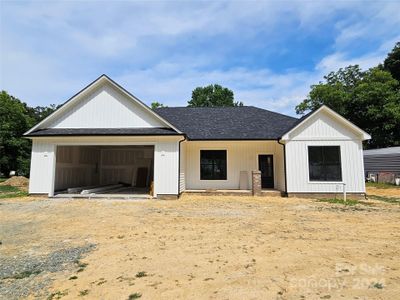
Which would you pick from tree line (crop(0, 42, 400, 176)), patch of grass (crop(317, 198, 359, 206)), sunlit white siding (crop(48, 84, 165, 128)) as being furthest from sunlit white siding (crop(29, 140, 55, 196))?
tree line (crop(0, 42, 400, 176))

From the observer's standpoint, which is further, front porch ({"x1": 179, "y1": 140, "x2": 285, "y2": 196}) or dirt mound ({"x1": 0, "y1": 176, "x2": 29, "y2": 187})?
dirt mound ({"x1": 0, "y1": 176, "x2": 29, "y2": 187})

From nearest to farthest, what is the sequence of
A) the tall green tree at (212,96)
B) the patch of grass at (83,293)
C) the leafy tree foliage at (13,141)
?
1. the patch of grass at (83,293)
2. the leafy tree foliage at (13,141)
3. the tall green tree at (212,96)

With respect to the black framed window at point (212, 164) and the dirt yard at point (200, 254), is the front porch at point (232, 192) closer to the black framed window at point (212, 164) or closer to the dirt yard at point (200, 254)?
the black framed window at point (212, 164)

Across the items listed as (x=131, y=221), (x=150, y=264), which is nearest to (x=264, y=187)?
(x=131, y=221)

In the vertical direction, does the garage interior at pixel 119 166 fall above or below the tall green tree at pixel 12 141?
below

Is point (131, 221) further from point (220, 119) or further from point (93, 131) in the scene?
point (220, 119)

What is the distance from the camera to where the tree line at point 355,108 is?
96.8 feet

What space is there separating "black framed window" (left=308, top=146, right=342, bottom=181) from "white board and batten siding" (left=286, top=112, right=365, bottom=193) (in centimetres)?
18

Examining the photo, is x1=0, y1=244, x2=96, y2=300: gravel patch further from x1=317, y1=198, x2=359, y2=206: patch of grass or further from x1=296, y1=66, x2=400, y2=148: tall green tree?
x1=296, y1=66, x2=400, y2=148: tall green tree

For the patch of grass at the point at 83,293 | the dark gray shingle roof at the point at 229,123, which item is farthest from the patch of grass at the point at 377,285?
the dark gray shingle roof at the point at 229,123

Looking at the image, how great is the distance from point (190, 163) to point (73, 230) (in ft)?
30.6

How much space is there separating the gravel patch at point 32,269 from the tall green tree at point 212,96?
38757 mm

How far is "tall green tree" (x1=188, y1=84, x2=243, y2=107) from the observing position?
1697 inches

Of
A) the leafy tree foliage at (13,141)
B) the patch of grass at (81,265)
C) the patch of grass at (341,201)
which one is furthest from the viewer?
the leafy tree foliage at (13,141)
